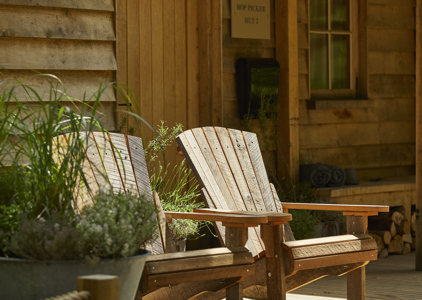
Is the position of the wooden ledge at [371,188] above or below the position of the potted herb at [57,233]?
below

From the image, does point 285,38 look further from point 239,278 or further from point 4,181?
point 4,181

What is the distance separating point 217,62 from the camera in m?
5.18

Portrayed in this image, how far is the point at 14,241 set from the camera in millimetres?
2031

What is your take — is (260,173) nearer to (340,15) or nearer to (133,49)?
(133,49)

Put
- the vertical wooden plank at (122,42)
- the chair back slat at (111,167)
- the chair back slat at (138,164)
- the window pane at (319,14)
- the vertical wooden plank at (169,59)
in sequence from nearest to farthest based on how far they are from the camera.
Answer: the chair back slat at (111,167) < the chair back slat at (138,164) < the vertical wooden plank at (122,42) < the vertical wooden plank at (169,59) < the window pane at (319,14)

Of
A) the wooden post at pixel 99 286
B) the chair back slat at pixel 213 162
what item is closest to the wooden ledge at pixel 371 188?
the chair back slat at pixel 213 162

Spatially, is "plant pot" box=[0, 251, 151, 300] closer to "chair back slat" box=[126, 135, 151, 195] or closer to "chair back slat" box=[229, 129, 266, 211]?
"chair back slat" box=[126, 135, 151, 195]

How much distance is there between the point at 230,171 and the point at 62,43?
1117 millimetres

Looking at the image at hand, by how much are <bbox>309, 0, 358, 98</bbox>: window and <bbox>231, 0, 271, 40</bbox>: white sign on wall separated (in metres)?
0.55

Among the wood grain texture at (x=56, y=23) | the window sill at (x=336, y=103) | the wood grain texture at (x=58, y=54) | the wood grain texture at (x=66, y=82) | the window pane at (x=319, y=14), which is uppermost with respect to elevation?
the window pane at (x=319, y=14)

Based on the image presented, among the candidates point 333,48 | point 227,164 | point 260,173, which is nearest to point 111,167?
point 227,164

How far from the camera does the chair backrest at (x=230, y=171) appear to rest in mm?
3594

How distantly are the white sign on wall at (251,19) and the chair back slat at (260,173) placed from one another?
5.22 ft

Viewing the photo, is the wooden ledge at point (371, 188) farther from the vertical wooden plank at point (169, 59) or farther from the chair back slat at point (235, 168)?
the chair back slat at point (235, 168)
